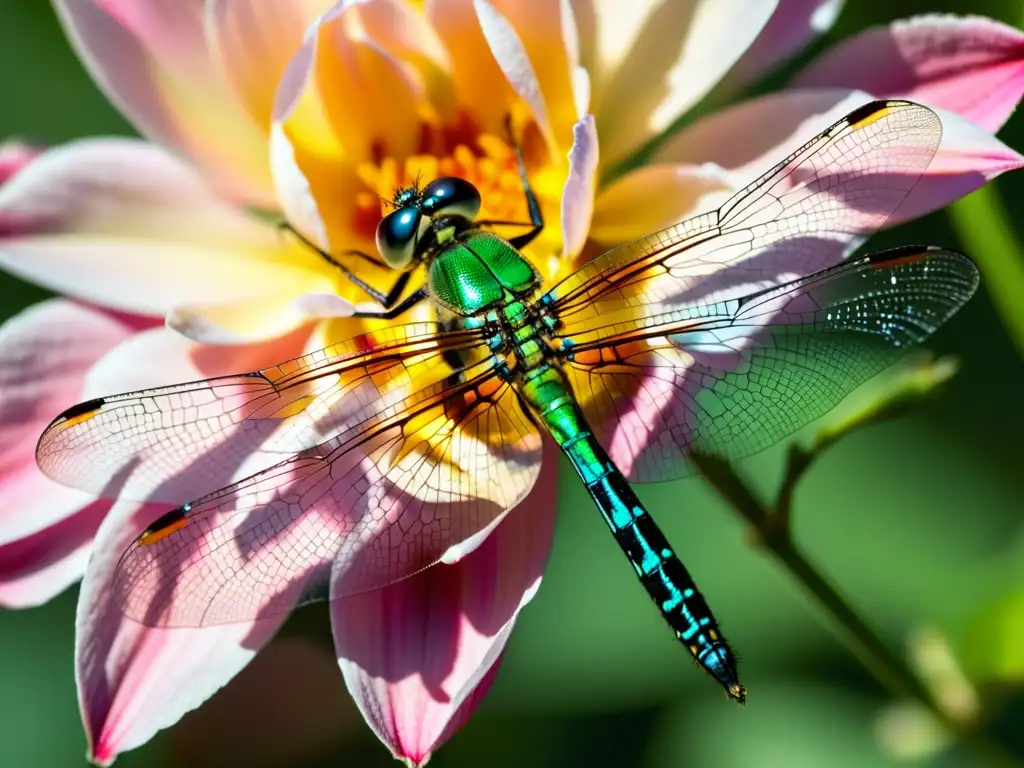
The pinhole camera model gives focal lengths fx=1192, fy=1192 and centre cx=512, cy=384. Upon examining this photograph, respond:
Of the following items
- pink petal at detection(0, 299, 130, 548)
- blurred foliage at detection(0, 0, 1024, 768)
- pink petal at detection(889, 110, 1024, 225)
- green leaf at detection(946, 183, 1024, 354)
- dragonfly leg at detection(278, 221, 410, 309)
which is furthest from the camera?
blurred foliage at detection(0, 0, 1024, 768)

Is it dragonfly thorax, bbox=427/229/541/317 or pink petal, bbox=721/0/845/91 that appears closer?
pink petal, bbox=721/0/845/91

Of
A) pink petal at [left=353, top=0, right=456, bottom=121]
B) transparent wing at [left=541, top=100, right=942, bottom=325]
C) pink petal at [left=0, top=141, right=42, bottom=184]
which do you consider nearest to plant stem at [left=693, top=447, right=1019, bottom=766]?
transparent wing at [left=541, top=100, right=942, bottom=325]

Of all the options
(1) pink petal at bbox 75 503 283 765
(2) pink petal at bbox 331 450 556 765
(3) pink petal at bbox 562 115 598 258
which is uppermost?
(3) pink petal at bbox 562 115 598 258

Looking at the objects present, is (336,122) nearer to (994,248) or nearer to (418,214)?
(418,214)

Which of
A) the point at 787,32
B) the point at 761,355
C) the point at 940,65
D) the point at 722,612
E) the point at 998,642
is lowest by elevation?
the point at 998,642

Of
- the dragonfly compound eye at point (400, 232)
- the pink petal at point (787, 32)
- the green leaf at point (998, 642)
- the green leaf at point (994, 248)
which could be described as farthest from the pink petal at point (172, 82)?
the green leaf at point (998, 642)

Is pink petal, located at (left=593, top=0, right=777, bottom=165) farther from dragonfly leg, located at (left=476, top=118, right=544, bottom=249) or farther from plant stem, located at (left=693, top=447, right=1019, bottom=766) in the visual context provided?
plant stem, located at (left=693, top=447, right=1019, bottom=766)

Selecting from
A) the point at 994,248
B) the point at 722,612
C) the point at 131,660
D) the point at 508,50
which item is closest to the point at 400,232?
the point at 508,50

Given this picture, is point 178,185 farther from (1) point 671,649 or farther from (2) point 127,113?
(1) point 671,649
